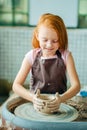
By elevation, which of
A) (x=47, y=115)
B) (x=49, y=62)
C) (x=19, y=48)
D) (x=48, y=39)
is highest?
(x=48, y=39)

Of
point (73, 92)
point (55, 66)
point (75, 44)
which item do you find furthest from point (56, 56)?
point (75, 44)

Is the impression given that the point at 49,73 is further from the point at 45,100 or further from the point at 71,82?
the point at 45,100

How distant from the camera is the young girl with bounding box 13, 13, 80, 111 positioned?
1.14 metres

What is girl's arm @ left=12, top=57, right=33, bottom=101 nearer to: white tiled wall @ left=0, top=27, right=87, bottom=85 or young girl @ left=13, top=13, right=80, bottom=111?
young girl @ left=13, top=13, right=80, bottom=111

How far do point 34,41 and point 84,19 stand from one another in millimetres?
1475

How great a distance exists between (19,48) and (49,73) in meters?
1.50

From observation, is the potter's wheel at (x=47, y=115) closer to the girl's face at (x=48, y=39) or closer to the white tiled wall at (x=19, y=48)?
the girl's face at (x=48, y=39)

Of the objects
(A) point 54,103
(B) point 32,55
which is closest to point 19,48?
(B) point 32,55

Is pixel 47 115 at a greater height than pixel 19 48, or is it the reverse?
pixel 47 115

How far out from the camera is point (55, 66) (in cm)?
124

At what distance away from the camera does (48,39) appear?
3.73 ft

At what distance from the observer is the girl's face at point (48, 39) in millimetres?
1132

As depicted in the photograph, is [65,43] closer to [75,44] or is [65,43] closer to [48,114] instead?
[48,114]

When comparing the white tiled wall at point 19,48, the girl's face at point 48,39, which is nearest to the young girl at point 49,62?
the girl's face at point 48,39
